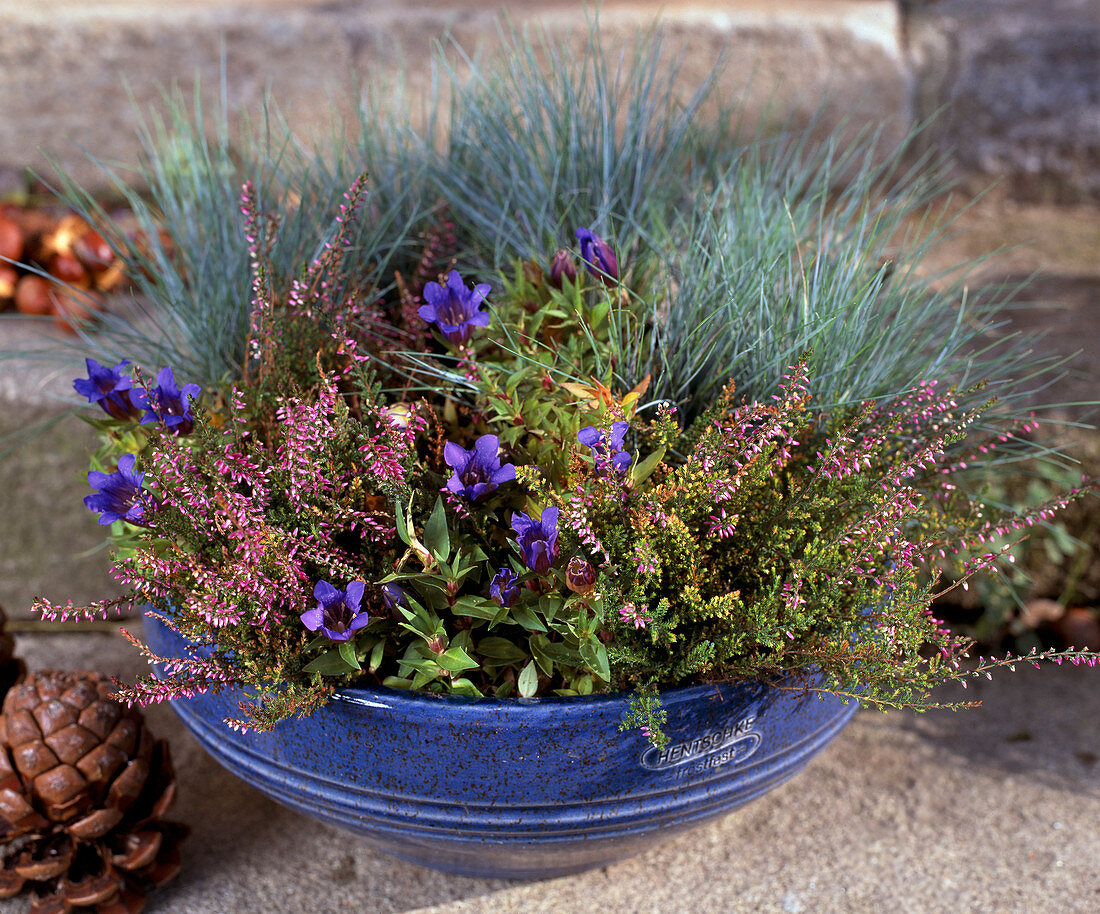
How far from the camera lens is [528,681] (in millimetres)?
841

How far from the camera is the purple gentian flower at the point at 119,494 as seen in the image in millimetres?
829

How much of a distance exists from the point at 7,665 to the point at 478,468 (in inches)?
33.7

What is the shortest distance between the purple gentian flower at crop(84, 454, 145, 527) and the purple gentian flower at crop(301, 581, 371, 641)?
18 cm

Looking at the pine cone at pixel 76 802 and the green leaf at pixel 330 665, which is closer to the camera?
the green leaf at pixel 330 665

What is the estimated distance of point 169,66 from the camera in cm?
215

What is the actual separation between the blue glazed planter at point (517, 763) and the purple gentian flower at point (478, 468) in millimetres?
183

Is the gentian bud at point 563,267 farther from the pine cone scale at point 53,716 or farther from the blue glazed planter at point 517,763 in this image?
the pine cone scale at point 53,716

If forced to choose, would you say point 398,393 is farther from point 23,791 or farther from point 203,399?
point 23,791

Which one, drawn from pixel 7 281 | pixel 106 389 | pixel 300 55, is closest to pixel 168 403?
pixel 106 389

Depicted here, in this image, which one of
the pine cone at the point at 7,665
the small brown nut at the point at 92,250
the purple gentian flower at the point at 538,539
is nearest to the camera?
the purple gentian flower at the point at 538,539

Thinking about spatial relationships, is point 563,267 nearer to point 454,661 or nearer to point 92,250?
point 454,661

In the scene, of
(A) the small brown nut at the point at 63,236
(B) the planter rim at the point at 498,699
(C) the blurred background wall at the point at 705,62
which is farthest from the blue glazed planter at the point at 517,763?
(C) the blurred background wall at the point at 705,62

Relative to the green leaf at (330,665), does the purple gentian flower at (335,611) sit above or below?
above

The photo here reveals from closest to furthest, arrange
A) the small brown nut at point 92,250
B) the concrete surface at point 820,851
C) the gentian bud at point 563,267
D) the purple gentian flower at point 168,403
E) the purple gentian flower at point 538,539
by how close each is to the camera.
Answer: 1. the purple gentian flower at point 538,539
2. the purple gentian flower at point 168,403
3. the gentian bud at point 563,267
4. the concrete surface at point 820,851
5. the small brown nut at point 92,250
